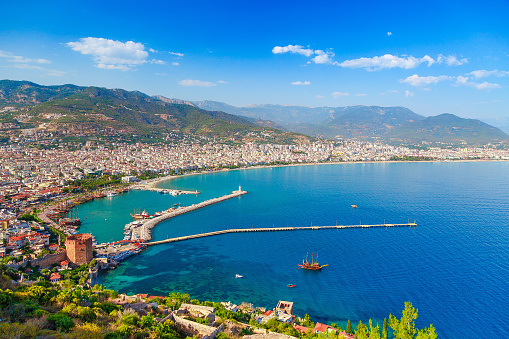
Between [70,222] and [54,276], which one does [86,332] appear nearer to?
[54,276]

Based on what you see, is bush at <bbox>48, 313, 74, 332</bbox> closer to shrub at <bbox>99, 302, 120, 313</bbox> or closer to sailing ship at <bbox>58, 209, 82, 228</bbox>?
shrub at <bbox>99, 302, 120, 313</bbox>

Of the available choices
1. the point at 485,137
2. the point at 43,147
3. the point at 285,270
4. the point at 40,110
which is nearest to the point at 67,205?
the point at 285,270

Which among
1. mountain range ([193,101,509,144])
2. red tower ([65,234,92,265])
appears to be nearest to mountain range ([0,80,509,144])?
mountain range ([193,101,509,144])

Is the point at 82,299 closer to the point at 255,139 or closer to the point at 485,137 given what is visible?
the point at 255,139

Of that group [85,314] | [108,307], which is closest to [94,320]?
[85,314]

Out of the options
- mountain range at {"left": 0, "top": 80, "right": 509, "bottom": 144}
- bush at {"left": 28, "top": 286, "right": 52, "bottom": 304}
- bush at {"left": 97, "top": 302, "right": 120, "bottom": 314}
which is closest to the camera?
bush at {"left": 28, "top": 286, "right": 52, "bottom": 304}

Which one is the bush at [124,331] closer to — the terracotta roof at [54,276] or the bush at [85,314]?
the bush at [85,314]
